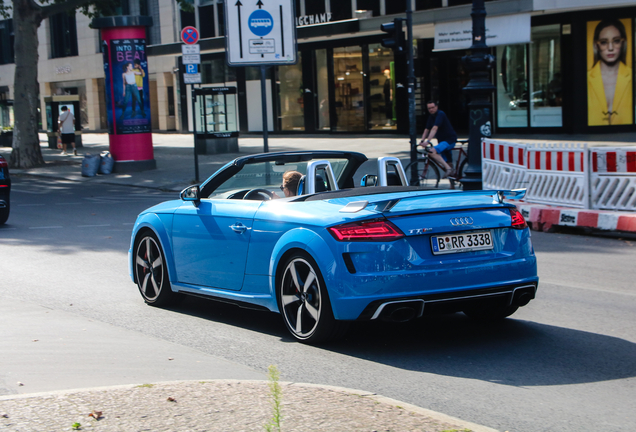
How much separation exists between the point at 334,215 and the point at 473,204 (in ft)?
3.10

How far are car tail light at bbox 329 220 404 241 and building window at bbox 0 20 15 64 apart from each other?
189ft

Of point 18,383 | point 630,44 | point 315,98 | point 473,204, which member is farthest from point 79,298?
point 315,98

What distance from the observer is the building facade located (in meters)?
26.2

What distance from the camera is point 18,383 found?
4711mm

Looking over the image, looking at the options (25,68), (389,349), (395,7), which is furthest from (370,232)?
(395,7)

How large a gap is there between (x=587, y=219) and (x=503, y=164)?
2593mm

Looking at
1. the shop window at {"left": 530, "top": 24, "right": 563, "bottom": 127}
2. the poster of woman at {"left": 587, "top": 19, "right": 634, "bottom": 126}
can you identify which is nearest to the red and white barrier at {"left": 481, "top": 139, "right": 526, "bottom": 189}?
the poster of woman at {"left": 587, "top": 19, "right": 634, "bottom": 126}

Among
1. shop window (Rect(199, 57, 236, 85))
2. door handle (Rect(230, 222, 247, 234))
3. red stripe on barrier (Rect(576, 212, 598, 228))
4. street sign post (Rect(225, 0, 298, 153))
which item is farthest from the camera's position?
shop window (Rect(199, 57, 236, 85))

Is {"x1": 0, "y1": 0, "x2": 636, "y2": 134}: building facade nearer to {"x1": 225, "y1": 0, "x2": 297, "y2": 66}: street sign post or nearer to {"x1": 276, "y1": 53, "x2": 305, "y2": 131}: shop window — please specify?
{"x1": 276, "y1": 53, "x2": 305, "y2": 131}: shop window

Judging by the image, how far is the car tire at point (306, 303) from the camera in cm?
538

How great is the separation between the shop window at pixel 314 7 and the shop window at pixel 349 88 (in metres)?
1.71

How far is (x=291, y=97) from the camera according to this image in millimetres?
36469

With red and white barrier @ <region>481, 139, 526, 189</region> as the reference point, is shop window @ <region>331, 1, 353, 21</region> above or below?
above

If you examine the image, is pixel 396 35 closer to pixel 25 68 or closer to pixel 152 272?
pixel 152 272
